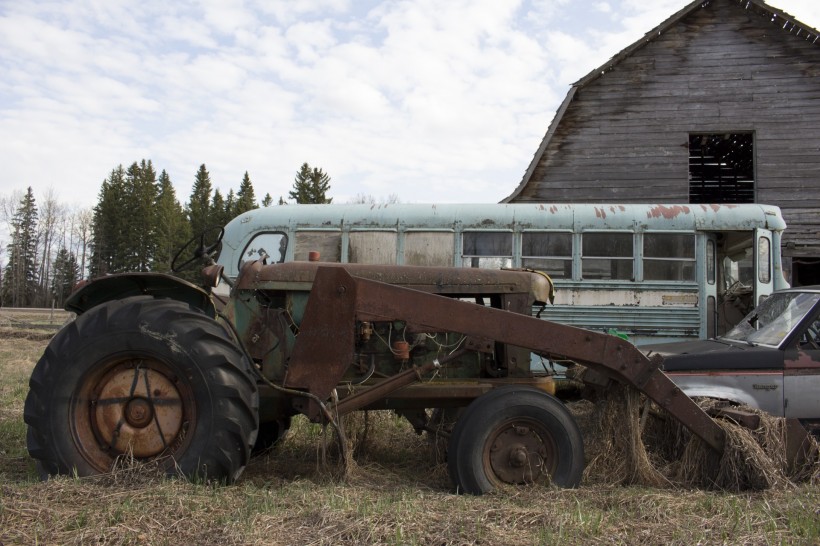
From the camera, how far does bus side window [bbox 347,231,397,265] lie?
9891 mm

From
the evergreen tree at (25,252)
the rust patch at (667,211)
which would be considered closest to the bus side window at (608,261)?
the rust patch at (667,211)

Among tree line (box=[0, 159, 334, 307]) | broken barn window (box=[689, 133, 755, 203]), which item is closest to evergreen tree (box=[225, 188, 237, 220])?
tree line (box=[0, 159, 334, 307])

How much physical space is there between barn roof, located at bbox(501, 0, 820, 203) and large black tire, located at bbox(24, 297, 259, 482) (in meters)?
12.4

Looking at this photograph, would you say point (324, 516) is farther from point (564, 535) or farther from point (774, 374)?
point (774, 374)

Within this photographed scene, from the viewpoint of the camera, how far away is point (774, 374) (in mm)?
5250

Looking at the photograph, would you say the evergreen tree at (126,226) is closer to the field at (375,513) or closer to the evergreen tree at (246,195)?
the evergreen tree at (246,195)

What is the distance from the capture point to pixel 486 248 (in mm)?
9836

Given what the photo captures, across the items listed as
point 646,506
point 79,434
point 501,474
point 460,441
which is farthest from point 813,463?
point 79,434

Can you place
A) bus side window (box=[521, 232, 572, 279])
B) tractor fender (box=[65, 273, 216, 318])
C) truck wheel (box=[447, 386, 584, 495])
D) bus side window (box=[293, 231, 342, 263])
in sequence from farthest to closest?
bus side window (box=[293, 231, 342, 263]) → bus side window (box=[521, 232, 572, 279]) → tractor fender (box=[65, 273, 216, 318]) → truck wheel (box=[447, 386, 584, 495])

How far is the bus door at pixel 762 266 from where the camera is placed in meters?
9.48

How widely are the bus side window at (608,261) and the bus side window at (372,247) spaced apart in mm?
2887

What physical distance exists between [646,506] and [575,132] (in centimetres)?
1331

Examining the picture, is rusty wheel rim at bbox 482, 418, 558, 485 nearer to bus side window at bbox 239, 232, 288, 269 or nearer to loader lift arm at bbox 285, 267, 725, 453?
loader lift arm at bbox 285, 267, 725, 453

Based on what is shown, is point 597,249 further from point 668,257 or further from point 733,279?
point 733,279
